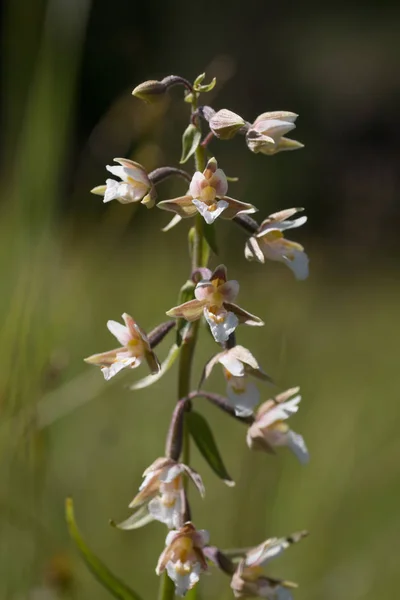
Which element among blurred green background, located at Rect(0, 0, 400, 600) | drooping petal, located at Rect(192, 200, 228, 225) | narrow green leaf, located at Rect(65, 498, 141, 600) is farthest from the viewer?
blurred green background, located at Rect(0, 0, 400, 600)

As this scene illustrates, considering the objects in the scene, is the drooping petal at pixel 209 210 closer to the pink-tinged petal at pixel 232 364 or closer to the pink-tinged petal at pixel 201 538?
the pink-tinged petal at pixel 232 364

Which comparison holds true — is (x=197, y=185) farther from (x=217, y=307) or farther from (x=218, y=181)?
(x=217, y=307)

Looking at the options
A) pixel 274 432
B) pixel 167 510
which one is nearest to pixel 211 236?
pixel 274 432

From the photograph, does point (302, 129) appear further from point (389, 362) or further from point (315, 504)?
point (315, 504)

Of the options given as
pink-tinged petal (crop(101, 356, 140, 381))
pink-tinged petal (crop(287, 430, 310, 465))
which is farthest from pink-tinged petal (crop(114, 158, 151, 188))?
pink-tinged petal (crop(287, 430, 310, 465))

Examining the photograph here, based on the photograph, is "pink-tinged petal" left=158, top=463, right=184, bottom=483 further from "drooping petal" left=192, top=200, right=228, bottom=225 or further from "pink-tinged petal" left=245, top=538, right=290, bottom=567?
"drooping petal" left=192, top=200, right=228, bottom=225

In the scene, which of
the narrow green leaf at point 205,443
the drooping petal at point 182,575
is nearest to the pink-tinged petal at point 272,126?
the narrow green leaf at point 205,443

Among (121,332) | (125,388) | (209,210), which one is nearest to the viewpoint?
(209,210)
